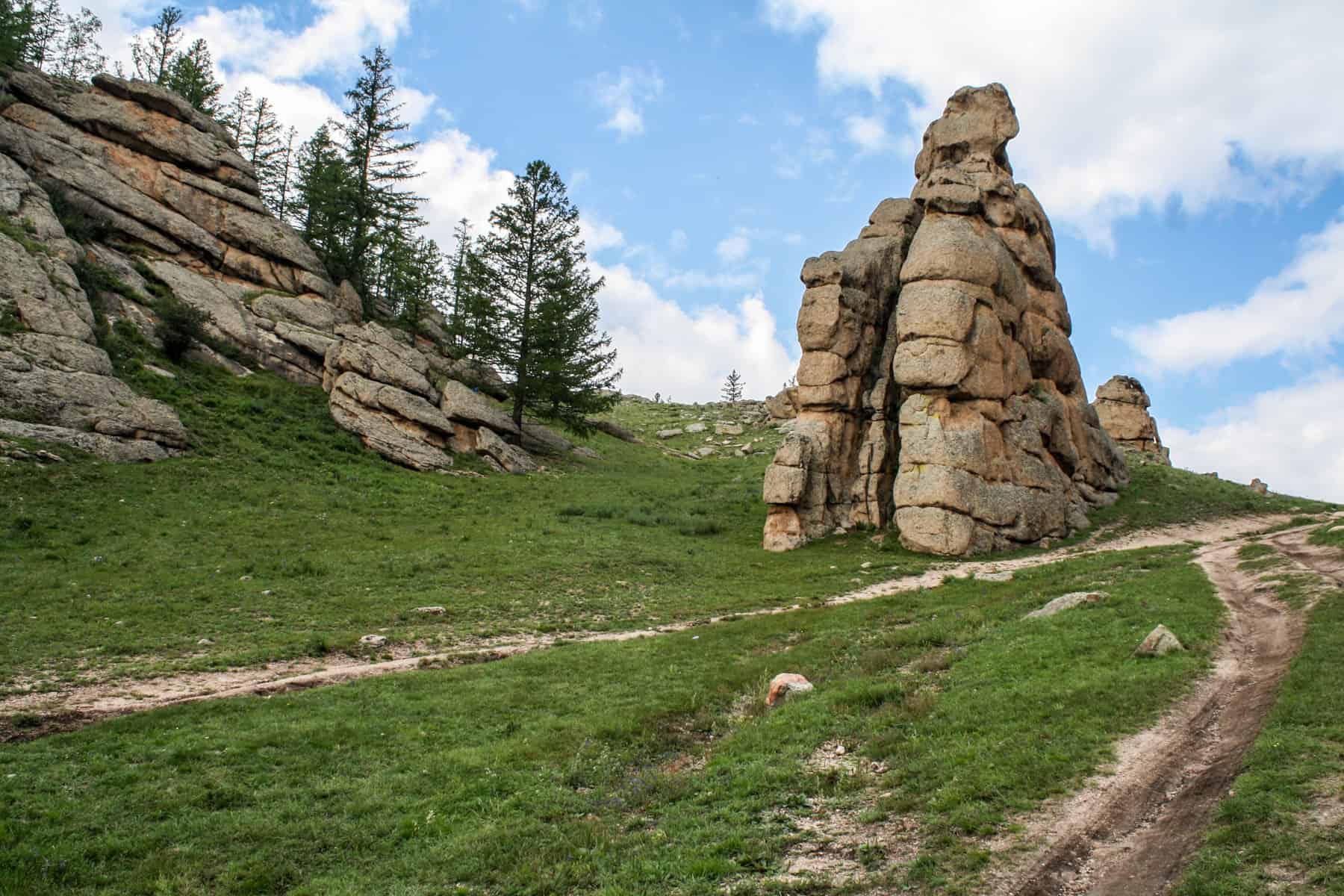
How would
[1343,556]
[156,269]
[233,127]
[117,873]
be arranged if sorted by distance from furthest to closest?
→ [233,127] < [156,269] < [1343,556] < [117,873]

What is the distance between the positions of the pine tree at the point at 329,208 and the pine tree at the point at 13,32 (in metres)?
21.8

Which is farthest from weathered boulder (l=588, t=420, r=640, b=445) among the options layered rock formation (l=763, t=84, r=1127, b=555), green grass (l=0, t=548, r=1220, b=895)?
green grass (l=0, t=548, r=1220, b=895)

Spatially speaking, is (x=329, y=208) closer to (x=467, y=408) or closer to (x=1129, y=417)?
(x=467, y=408)

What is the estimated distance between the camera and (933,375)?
4334cm

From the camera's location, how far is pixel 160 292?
53969 millimetres

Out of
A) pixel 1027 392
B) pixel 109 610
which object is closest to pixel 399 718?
pixel 109 610

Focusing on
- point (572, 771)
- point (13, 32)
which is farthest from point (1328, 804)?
point (13, 32)

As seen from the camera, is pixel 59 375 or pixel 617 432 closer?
pixel 59 375

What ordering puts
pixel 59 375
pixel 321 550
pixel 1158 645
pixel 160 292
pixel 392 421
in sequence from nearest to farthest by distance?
1. pixel 1158 645
2. pixel 321 550
3. pixel 59 375
4. pixel 392 421
5. pixel 160 292

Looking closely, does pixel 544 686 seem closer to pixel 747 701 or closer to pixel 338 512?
pixel 747 701

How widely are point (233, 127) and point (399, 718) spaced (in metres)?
99.6

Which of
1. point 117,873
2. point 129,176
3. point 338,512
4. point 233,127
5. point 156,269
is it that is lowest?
point 117,873

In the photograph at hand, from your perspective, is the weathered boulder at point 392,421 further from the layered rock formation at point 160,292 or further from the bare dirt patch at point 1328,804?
the bare dirt patch at point 1328,804

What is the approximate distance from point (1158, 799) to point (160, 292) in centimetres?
6399
